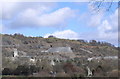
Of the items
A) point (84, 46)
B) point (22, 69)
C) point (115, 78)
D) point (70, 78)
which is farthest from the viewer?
point (84, 46)

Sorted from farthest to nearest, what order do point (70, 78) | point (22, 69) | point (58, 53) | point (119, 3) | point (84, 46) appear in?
point (84, 46) → point (58, 53) → point (22, 69) → point (70, 78) → point (119, 3)

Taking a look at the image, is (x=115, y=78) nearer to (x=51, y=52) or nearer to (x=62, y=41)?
(x=51, y=52)

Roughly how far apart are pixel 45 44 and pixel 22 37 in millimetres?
5644

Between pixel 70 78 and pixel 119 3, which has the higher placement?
pixel 119 3

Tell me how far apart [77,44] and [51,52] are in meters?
10.2

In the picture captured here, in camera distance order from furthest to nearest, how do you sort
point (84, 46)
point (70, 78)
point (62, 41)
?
1. point (62, 41)
2. point (84, 46)
3. point (70, 78)

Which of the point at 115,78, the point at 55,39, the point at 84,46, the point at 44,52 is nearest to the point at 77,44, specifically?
the point at 84,46

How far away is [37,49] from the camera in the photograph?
54562 millimetres

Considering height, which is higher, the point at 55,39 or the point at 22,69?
the point at 55,39

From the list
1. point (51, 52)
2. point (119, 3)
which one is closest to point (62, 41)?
point (51, 52)

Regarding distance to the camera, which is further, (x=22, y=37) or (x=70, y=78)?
(x=22, y=37)

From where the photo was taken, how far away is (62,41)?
65.9 metres

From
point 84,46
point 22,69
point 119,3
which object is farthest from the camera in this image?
point 84,46

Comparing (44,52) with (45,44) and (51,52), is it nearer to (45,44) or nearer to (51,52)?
(51,52)
